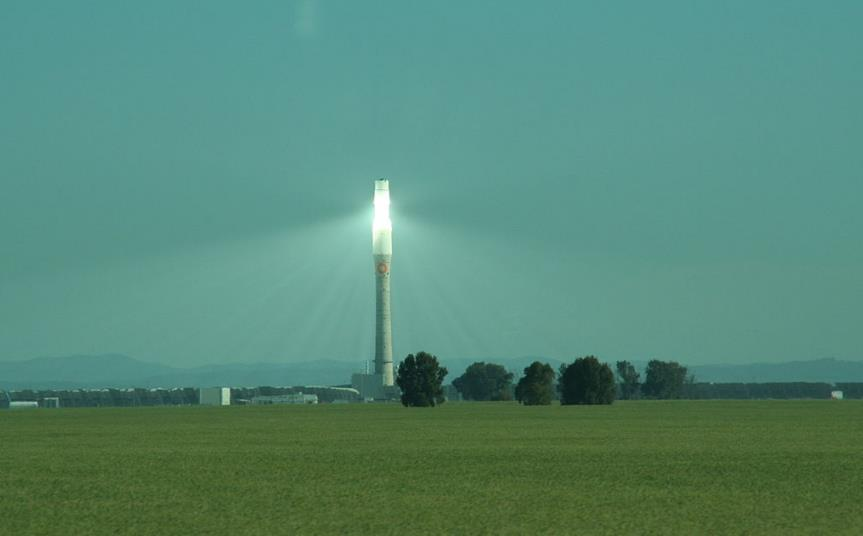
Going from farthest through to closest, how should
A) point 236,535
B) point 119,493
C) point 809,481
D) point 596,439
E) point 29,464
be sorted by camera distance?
point 596,439 → point 29,464 → point 809,481 → point 119,493 → point 236,535

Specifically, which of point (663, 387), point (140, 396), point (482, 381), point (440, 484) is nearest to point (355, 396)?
point (482, 381)

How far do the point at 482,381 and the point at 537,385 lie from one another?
6306 centimetres

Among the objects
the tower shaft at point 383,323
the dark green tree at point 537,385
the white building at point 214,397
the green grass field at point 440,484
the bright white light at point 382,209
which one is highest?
the bright white light at point 382,209

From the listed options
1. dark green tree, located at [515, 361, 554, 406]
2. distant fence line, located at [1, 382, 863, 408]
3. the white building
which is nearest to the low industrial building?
distant fence line, located at [1, 382, 863, 408]

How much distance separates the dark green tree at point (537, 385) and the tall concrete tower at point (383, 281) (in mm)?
62037

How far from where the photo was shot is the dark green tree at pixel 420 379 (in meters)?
115

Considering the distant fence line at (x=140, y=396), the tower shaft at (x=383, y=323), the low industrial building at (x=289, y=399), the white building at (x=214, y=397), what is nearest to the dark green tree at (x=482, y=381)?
the tower shaft at (x=383, y=323)

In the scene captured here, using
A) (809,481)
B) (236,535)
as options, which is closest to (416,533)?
(236,535)

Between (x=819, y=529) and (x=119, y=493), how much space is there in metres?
11.6

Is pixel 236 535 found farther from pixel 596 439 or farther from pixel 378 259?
pixel 378 259

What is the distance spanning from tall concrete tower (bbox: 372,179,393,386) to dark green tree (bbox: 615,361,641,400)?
26.4 metres

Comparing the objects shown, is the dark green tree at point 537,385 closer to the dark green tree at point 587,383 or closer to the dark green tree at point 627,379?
the dark green tree at point 587,383

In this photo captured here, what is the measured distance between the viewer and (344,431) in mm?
52438

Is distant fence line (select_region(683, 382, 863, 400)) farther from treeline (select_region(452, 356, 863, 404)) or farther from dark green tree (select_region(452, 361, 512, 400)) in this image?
dark green tree (select_region(452, 361, 512, 400))
